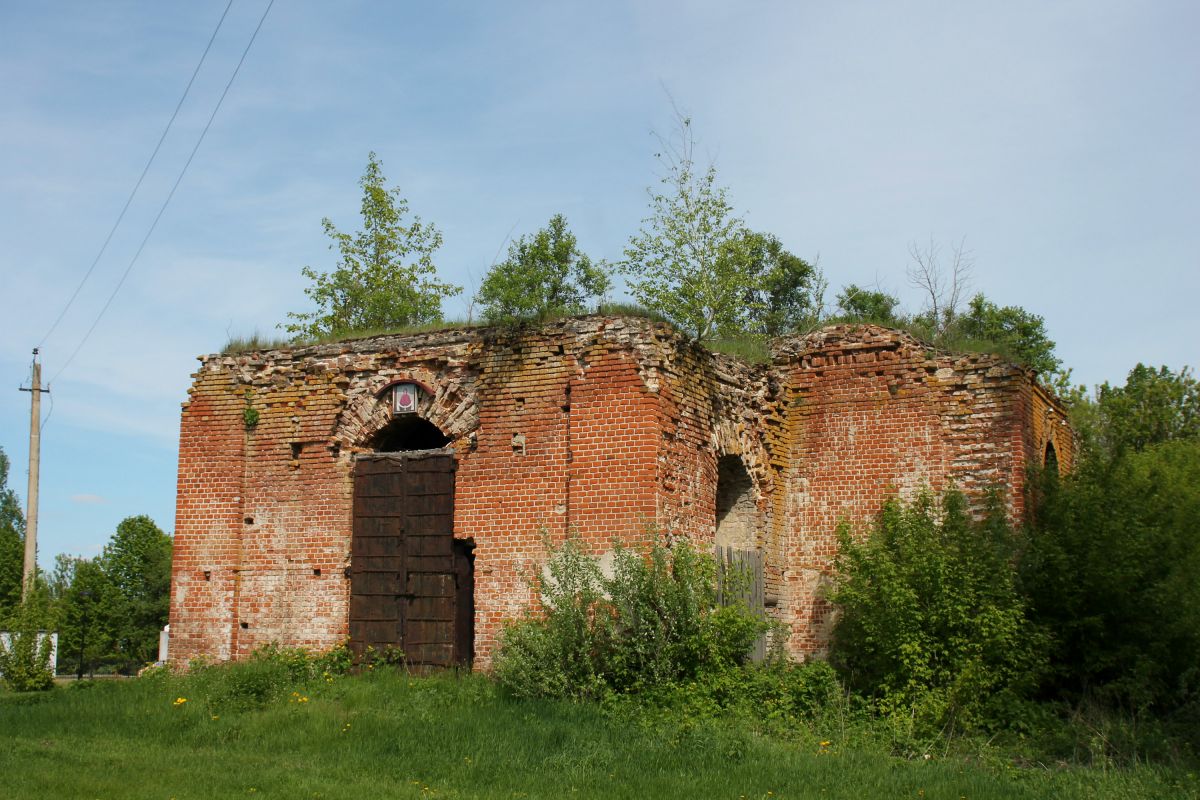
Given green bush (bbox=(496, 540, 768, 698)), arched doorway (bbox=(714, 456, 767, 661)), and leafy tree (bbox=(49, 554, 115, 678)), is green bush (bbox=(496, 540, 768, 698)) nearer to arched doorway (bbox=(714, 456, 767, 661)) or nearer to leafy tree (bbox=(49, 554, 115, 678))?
arched doorway (bbox=(714, 456, 767, 661))

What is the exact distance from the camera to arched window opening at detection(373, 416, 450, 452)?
13.0m

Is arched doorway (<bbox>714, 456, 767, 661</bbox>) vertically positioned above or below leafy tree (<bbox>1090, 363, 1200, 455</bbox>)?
below

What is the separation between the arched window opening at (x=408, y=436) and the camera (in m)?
13.0

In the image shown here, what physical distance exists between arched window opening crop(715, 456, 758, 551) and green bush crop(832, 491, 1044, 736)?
6.26 ft

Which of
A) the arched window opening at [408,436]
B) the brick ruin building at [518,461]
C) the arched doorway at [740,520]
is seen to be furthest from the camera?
the arched window opening at [408,436]

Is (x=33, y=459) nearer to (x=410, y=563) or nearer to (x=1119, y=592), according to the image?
(x=410, y=563)

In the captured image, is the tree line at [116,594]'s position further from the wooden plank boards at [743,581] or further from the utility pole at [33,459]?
the wooden plank boards at [743,581]

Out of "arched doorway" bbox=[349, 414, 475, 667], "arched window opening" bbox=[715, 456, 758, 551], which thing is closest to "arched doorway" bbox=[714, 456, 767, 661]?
"arched window opening" bbox=[715, 456, 758, 551]

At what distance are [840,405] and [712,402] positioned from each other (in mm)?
1970

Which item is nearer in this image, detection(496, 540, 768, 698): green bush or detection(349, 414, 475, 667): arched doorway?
detection(496, 540, 768, 698): green bush

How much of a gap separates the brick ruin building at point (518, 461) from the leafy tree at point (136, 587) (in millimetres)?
29602

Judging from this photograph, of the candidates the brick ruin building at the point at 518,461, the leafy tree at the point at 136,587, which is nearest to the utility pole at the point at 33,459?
the brick ruin building at the point at 518,461

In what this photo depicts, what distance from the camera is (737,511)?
1316cm

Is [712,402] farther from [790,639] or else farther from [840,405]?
[790,639]
